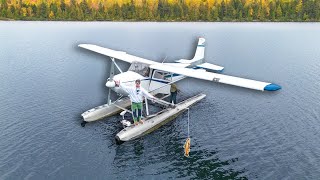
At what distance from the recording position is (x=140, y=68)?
22984 millimetres

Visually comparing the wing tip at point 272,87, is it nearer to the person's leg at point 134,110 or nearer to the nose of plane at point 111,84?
the person's leg at point 134,110

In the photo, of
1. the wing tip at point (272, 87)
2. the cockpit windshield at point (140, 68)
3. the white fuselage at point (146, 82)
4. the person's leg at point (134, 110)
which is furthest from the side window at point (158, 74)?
the wing tip at point (272, 87)

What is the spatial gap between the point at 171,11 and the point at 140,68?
10563 centimetres

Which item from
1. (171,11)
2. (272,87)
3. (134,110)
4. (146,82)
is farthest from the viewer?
(171,11)

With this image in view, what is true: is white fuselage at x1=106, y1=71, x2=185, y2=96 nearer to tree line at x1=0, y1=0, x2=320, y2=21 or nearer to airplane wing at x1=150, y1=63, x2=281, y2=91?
airplane wing at x1=150, y1=63, x2=281, y2=91

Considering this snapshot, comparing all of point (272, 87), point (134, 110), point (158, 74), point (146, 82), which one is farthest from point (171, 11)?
point (272, 87)

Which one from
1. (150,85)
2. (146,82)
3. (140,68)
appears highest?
(140,68)

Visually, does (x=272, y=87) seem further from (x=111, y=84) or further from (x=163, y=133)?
(x=111, y=84)

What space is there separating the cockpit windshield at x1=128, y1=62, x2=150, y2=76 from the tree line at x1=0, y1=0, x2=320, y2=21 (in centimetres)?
10343

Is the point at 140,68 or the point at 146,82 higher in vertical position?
the point at 140,68

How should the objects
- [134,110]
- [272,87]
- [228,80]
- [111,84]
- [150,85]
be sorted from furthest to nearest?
A: [150,85]
[134,110]
[111,84]
[228,80]
[272,87]

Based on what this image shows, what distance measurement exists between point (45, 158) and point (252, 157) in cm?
1104

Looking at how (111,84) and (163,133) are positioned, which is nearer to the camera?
(111,84)

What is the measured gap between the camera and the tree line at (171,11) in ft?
400
